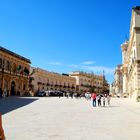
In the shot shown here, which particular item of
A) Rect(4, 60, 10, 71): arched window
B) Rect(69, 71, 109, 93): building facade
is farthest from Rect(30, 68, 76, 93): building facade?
Rect(4, 60, 10, 71): arched window

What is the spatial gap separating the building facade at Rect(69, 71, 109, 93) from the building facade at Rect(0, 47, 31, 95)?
65.2 metres

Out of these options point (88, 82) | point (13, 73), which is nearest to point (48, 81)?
point (88, 82)

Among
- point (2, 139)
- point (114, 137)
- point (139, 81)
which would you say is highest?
point (139, 81)

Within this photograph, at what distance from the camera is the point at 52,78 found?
368 feet

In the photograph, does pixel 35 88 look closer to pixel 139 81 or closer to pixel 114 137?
pixel 139 81

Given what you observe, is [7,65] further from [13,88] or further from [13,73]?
[13,88]

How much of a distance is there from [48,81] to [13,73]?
47.2 m

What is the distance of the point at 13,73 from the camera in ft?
203

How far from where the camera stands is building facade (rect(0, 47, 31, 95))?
184 feet

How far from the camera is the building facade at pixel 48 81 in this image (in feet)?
325

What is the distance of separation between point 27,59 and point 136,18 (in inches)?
1247

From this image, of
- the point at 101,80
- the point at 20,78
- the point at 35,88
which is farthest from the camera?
the point at 101,80

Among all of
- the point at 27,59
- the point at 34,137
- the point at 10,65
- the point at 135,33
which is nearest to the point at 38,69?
the point at 27,59

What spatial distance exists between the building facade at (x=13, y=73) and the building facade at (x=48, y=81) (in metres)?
23.4
